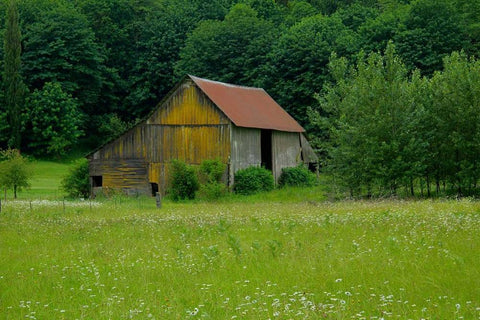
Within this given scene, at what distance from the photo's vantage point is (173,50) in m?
78.8

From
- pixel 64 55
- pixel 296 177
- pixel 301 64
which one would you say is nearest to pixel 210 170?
pixel 296 177

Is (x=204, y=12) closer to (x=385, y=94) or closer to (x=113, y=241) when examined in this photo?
(x=385, y=94)

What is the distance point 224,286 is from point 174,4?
81.9 metres

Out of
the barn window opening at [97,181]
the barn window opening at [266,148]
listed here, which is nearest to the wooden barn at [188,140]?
the barn window opening at [97,181]

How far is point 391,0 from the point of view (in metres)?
78.9

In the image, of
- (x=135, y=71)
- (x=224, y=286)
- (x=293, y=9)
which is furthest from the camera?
(x=293, y=9)

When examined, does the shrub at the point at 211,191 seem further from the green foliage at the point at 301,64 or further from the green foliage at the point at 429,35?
the green foliage at the point at 429,35

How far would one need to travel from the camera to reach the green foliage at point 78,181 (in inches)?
1753

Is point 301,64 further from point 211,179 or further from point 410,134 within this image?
point 410,134

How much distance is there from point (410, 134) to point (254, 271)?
2293 centimetres

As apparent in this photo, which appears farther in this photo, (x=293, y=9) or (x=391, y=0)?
(x=293, y=9)

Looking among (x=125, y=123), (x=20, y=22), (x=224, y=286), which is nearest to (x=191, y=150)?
(x=224, y=286)

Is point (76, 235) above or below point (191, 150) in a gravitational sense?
below

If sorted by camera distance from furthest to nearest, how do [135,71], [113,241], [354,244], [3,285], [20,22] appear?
[135,71], [20,22], [113,241], [354,244], [3,285]
